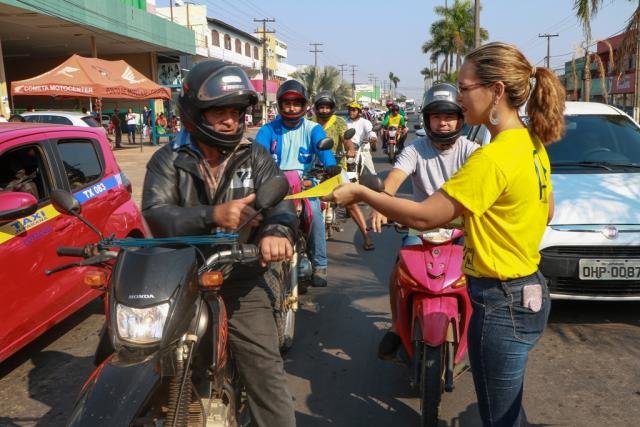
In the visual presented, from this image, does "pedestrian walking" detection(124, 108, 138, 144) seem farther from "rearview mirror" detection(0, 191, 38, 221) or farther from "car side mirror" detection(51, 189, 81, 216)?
"car side mirror" detection(51, 189, 81, 216)

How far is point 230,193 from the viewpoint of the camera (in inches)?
102

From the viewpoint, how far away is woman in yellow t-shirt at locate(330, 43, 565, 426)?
203 cm

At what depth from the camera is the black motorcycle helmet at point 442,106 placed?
12.0ft

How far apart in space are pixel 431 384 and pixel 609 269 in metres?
2.24

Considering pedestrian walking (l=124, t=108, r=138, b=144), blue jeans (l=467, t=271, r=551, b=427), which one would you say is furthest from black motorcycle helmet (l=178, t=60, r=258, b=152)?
pedestrian walking (l=124, t=108, r=138, b=144)

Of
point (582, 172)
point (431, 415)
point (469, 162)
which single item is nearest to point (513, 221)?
point (469, 162)

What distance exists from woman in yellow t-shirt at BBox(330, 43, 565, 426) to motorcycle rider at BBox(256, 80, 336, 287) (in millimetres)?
3321

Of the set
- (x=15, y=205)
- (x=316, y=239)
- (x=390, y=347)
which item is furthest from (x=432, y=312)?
(x=15, y=205)

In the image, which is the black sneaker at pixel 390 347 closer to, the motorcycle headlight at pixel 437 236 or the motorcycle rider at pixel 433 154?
the motorcycle rider at pixel 433 154

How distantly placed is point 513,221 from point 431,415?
4.66ft

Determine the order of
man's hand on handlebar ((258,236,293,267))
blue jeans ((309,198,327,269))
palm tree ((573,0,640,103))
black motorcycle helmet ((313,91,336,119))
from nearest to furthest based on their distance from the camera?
1. man's hand on handlebar ((258,236,293,267))
2. blue jeans ((309,198,327,269))
3. black motorcycle helmet ((313,91,336,119))
4. palm tree ((573,0,640,103))

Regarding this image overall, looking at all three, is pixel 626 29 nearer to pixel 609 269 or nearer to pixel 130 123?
pixel 609 269

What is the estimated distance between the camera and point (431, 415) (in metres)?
3.05

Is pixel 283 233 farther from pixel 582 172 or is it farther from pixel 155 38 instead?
pixel 155 38
